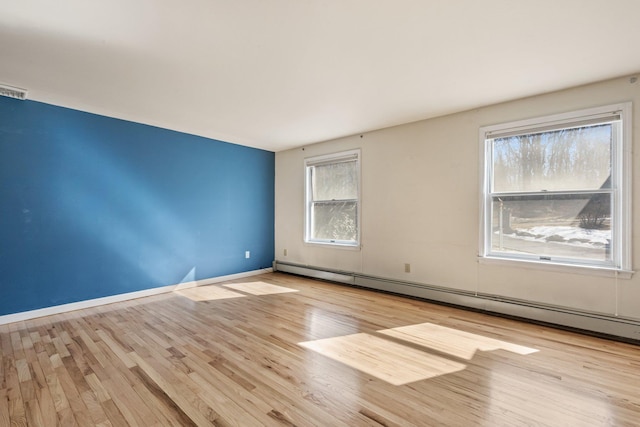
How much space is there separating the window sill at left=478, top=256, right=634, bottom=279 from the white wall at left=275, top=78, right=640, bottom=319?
3cm

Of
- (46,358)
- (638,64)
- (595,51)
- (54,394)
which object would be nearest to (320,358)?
(54,394)

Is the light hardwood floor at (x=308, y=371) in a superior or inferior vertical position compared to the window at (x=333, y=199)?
inferior

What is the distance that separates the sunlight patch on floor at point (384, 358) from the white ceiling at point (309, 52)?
241 centimetres

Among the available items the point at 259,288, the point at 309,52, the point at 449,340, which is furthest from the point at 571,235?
the point at 259,288

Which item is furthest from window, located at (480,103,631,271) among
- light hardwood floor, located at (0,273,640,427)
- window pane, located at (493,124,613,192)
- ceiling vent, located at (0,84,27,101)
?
ceiling vent, located at (0,84,27,101)

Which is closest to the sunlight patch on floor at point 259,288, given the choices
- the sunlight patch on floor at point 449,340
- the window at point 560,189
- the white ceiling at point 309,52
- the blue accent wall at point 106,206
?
the blue accent wall at point 106,206

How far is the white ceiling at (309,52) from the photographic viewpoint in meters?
1.86

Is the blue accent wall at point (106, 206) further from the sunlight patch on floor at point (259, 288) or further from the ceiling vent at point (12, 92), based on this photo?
the sunlight patch on floor at point (259, 288)

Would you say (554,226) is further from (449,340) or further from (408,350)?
(408,350)

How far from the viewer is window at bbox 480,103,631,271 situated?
2713 millimetres

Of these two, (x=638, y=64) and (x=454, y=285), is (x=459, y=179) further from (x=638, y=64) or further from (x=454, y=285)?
(x=638, y=64)

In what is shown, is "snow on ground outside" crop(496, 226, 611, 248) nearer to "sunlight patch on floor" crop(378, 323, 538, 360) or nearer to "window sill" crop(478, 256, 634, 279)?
"window sill" crop(478, 256, 634, 279)

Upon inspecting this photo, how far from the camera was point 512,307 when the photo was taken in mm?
3207

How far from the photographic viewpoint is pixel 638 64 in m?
2.46
